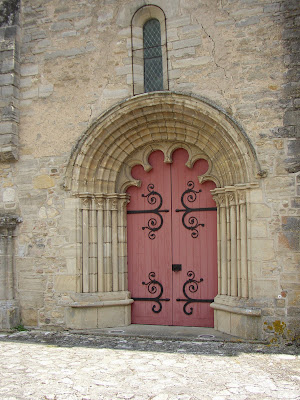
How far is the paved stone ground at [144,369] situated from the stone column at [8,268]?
2.20 feet

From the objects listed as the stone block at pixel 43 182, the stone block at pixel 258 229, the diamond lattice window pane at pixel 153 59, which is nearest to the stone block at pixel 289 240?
the stone block at pixel 258 229

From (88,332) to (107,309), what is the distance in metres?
0.42

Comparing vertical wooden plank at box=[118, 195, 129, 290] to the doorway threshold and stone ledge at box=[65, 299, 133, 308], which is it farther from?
the doorway threshold

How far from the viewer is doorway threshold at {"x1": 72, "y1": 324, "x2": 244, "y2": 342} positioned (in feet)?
19.3

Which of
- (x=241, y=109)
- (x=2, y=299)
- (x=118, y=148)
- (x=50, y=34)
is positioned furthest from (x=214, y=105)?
(x=2, y=299)

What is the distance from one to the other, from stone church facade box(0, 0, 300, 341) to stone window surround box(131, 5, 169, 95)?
17mm

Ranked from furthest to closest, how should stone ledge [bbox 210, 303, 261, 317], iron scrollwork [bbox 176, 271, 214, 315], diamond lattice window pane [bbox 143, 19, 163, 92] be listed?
diamond lattice window pane [bbox 143, 19, 163, 92] → iron scrollwork [bbox 176, 271, 214, 315] → stone ledge [bbox 210, 303, 261, 317]

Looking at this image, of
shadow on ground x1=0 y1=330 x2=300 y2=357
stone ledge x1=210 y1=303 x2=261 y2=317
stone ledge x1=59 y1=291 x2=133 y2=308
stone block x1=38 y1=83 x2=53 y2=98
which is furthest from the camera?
stone block x1=38 y1=83 x2=53 y2=98

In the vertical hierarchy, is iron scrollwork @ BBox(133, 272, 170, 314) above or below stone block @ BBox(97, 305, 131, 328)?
above

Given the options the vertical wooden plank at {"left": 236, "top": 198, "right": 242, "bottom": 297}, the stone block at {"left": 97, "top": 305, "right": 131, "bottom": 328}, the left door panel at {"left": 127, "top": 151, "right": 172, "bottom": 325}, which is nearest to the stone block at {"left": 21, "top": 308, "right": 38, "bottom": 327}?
the stone block at {"left": 97, "top": 305, "right": 131, "bottom": 328}

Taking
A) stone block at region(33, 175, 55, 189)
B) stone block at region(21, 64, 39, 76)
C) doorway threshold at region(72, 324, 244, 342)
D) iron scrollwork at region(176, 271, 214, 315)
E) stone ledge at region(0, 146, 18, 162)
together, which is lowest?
doorway threshold at region(72, 324, 244, 342)

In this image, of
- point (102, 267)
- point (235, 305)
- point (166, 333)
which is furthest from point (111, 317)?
point (235, 305)

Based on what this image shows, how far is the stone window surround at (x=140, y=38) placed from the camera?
21.4ft

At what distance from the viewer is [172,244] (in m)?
6.69
